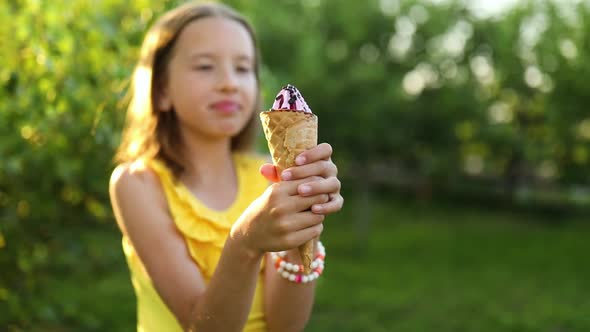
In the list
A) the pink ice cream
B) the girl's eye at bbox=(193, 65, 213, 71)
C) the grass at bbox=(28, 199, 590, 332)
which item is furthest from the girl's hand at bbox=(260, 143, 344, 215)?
the grass at bbox=(28, 199, 590, 332)

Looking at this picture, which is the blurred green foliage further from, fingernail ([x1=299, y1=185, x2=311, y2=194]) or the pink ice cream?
fingernail ([x1=299, y1=185, x2=311, y2=194])

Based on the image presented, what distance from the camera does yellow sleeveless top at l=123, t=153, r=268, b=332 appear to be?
2111mm

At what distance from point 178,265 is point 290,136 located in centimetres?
63

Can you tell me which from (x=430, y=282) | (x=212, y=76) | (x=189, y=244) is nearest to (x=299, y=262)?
(x=189, y=244)

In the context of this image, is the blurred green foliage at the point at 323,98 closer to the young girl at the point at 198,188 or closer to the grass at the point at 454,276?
the young girl at the point at 198,188

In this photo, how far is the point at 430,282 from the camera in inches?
433

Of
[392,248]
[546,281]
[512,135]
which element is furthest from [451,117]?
[512,135]

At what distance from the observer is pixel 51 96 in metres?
3.32

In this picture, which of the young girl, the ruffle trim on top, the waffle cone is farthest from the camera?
the ruffle trim on top

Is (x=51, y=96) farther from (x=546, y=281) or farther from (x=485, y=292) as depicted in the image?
(x=546, y=281)

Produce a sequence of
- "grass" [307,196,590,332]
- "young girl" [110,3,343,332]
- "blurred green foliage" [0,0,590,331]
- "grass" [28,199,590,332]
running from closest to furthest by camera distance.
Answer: "young girl" [110,3,343,332]
"blurred green foliage" [0,0,590,331]
"grass" [28,199,590,332]
"grass" [307,196,590,332]

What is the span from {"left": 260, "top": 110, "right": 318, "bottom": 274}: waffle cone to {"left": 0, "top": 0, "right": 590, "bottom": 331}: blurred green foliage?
159 centimetres

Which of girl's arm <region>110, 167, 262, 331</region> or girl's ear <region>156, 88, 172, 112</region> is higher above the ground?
girl's ear <region>156, 88, 172, 112</region>

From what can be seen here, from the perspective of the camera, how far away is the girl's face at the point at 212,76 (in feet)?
7.05
